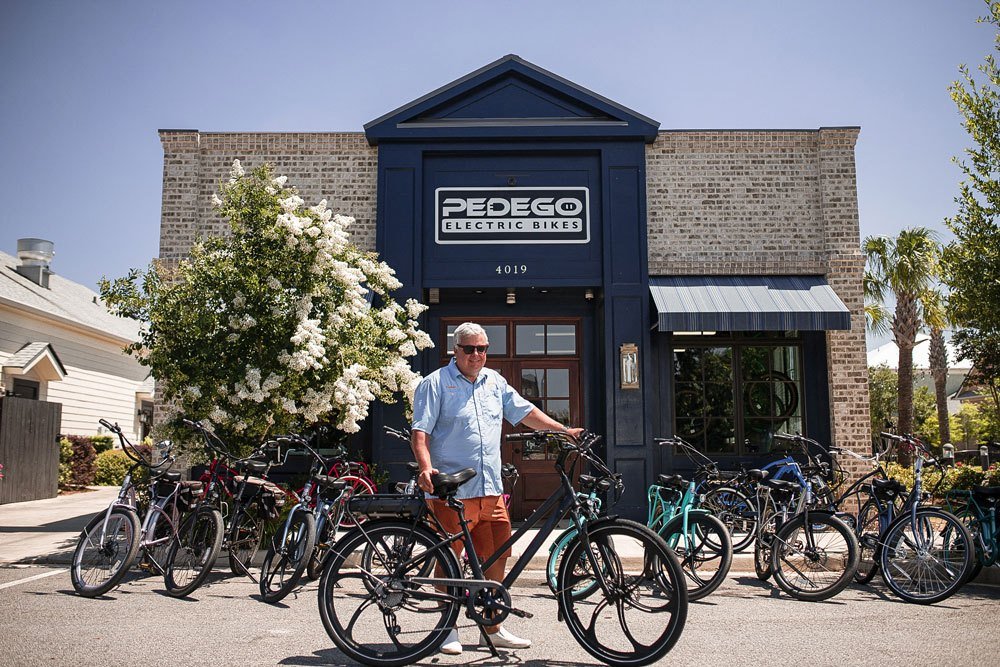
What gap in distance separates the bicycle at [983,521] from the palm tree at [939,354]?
17046mm

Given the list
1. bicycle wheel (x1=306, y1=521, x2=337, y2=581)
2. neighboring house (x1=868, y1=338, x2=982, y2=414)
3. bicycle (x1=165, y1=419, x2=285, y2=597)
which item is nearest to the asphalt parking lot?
bicycle (x1=165, y1=419, x2=285, y2=597)

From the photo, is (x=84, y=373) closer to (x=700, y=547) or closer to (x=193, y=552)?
(x=193, y=552)

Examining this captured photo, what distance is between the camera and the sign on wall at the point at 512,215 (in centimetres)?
1137

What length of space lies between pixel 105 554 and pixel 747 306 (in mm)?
8075

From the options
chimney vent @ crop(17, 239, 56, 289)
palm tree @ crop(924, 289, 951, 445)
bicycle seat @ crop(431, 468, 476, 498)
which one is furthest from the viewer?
palm tree @ crop(924, 289, 951, 445)

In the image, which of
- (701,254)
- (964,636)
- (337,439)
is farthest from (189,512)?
(701,254)

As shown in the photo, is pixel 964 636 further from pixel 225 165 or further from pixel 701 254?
pixel 225 165

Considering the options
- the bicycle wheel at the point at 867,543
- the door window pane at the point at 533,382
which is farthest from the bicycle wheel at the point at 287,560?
the door window pane at the point at 533,382

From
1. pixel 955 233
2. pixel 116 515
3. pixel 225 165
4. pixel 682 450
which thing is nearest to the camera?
pixel 116 515

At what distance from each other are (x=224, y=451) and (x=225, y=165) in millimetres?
→ 5933

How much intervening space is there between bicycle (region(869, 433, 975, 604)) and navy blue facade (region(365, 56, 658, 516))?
14.8 ft

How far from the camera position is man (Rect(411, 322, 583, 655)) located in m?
4.74

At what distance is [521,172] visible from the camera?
11.5 meters

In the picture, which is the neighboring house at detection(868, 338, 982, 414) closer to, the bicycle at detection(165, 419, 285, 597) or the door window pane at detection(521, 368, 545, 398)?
the door window pane at detection(521, 368, 545, 398)
